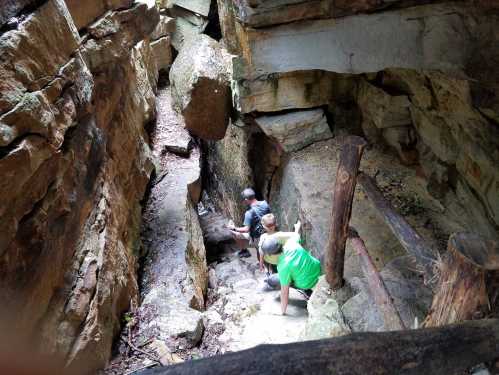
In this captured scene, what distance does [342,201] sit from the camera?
399 centimetres

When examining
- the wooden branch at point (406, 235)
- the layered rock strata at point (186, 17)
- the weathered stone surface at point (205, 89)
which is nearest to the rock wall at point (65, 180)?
the weathered stone surface at point (205, 89)

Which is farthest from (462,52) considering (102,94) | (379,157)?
(102,94)

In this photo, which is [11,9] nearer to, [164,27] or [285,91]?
[285,91]

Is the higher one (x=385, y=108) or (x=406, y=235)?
(x=385, y=108)

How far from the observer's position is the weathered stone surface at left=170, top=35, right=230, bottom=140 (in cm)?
671

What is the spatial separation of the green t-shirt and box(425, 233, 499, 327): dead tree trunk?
2.45m

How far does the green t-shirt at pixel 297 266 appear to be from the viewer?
4.60 m

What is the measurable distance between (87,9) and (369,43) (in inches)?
129

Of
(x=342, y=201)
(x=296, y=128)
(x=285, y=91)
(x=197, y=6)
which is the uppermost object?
(x=197, y=6)

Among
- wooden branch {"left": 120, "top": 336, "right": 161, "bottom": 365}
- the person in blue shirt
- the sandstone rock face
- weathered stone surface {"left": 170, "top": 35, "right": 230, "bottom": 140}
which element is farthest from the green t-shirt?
weathered stone surface {"left": 170, "top": 35, "right": 230, "bottom": 140}

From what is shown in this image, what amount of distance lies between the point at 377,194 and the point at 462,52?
169 centimetres

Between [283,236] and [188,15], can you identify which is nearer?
[283,236]

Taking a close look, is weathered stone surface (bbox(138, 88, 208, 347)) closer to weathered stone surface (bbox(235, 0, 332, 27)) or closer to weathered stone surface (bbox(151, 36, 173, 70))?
weathered stone surface (bbox(151, 36, 173, 70))

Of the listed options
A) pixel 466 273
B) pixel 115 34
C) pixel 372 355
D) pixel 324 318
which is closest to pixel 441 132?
pixel 324 318
